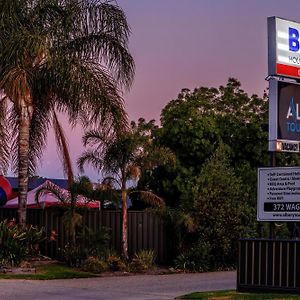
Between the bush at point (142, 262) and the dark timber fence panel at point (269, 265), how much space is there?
7573 millimetres

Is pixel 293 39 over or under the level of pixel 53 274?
over

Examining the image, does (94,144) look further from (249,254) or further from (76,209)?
(249,254)

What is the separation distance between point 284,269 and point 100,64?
10.5 m

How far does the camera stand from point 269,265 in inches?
674

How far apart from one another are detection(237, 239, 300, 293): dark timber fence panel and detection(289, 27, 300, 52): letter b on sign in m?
4.33

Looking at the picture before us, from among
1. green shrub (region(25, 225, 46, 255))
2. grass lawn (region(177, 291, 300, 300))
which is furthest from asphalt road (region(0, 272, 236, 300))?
green shrub (region(25, 225, 46, 255))

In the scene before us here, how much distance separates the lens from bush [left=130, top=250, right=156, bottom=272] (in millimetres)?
24750

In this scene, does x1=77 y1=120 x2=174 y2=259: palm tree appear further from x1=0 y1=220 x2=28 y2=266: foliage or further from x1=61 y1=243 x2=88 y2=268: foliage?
x1=0 y1=220 x2=28 y2=266: foliage

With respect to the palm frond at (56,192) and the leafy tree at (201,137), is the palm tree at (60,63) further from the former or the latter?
the leafy tree at (201,137)

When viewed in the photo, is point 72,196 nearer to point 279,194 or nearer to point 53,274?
point 53,274

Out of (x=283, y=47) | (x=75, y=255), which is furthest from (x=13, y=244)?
(x=283, y=47)

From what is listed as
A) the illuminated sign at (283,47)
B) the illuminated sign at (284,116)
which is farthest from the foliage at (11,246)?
the illuminated sign at (283,47)

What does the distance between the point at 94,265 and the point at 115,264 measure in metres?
0.89

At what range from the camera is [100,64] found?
985 inches
